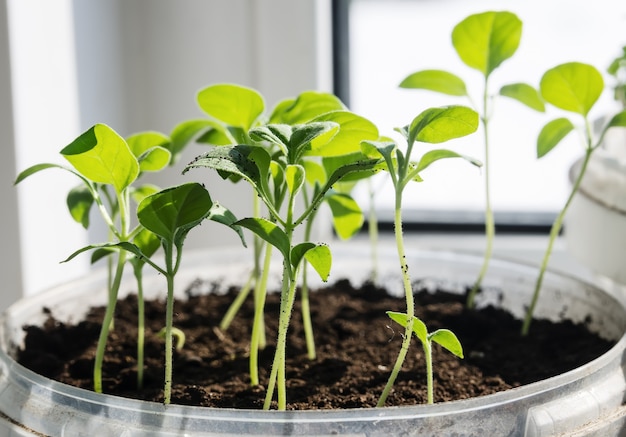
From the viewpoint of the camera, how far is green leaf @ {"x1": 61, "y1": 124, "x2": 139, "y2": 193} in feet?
1.79

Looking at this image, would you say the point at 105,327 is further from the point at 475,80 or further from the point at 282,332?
the point at 475,80

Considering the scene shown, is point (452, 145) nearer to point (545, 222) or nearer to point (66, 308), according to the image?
point (545, 222)

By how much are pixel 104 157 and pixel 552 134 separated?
1.32ft

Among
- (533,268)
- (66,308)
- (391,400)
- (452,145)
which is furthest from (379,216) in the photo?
(391,400)

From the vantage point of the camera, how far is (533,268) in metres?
0.89

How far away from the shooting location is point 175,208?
54 cm

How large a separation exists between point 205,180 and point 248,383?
1.82 ft

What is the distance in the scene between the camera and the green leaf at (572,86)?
0.69 metres

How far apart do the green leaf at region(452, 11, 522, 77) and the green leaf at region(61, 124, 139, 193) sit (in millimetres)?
326

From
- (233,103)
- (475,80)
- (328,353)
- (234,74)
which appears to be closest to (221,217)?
(233,103)

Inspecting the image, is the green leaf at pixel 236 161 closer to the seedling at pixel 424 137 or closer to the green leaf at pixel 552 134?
the seedling at pixel 424 137

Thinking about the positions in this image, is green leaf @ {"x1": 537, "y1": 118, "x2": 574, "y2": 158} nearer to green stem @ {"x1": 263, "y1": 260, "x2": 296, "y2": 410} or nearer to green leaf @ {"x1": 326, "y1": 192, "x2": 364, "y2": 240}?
green leaf @ {"x1": 326, "y1": 192, "x2": 364, "y2": 240}

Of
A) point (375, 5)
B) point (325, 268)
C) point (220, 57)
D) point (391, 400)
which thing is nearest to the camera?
point (325, 268)

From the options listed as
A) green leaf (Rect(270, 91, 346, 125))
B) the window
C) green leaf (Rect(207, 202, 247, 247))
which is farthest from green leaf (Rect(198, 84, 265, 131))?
the window
